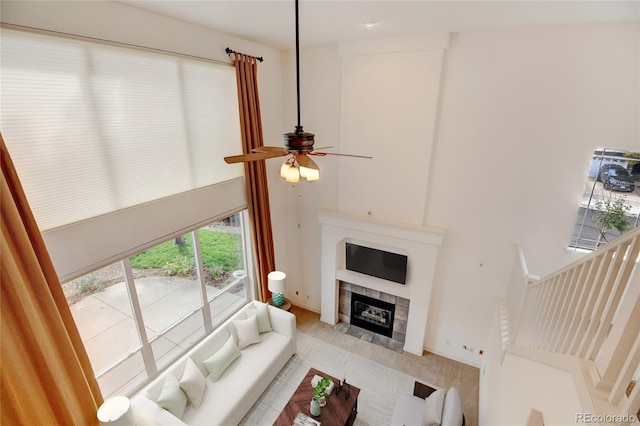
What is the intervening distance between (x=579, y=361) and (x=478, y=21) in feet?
10.7

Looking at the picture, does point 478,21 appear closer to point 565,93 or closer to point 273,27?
point 565,93

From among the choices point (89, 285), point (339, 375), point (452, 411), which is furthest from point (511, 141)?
point (89, 285)

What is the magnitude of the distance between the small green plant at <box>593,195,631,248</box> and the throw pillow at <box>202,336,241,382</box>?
491 centimetres

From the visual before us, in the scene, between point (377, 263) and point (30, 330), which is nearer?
point (30, 330)

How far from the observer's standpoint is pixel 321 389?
3.66m

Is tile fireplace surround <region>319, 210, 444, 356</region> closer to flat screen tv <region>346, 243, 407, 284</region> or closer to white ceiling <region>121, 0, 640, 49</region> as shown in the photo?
flat screen tv <region>346, 243, 407, 284</region>

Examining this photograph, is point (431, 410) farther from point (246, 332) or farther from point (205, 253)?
point (205, 253)

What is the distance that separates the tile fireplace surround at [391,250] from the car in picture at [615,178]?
73.5 inches

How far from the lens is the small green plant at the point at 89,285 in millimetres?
3037

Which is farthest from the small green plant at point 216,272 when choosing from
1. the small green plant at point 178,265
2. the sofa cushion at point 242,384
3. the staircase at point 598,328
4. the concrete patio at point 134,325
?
the staircase at point 598,328

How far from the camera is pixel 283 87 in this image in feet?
16.7

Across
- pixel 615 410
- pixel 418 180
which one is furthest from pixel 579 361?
pixel 418 180

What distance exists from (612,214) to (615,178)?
0.41 meters

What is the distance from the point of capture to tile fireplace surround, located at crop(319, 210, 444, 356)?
4512 millimetres
